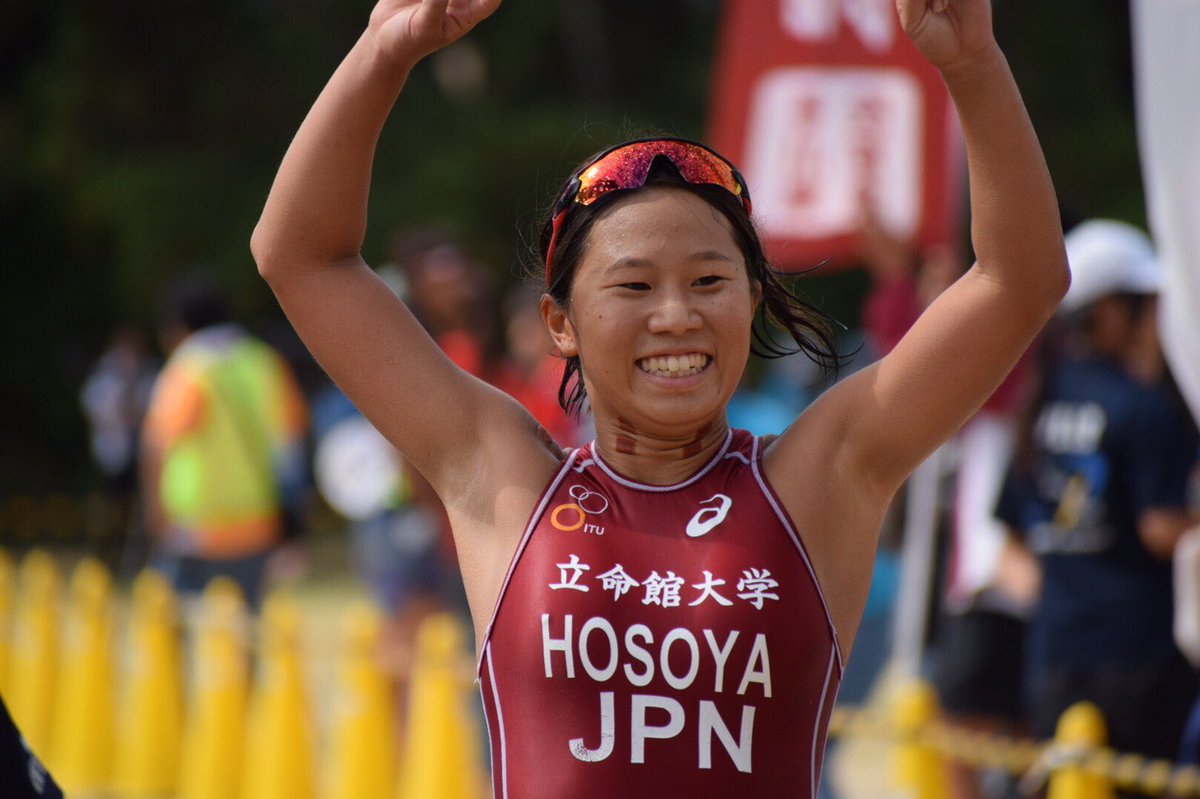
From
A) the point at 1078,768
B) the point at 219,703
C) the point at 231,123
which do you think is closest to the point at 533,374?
the point at 219,703

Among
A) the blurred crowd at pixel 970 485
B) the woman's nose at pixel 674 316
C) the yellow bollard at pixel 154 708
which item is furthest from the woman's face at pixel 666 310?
the yellow bollard at pixel 154 708

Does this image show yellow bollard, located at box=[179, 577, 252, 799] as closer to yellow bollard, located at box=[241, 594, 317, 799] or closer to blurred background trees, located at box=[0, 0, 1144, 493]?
yellow bollard, located at box=[241, 594, 317, 799]

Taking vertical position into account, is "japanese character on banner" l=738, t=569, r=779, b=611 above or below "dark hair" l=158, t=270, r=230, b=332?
below

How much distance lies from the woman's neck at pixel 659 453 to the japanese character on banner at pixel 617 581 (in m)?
0.16

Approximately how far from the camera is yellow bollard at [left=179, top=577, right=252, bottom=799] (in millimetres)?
7750

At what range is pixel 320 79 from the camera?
1861cm

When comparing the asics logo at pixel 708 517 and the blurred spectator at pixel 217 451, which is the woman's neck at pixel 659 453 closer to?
the asics logo at pixel 708 517

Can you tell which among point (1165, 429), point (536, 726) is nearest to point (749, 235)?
point (536, 726)

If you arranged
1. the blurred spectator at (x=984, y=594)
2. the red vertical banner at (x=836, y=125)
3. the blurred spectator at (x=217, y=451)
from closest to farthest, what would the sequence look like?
the blurred spectator at (x=984, y=594) < the red vertical banner at (x=836, y=125) < the blurred spectator at (x=217, y=451)

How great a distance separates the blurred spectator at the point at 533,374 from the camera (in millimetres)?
6637

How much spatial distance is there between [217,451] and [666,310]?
19.7 feet

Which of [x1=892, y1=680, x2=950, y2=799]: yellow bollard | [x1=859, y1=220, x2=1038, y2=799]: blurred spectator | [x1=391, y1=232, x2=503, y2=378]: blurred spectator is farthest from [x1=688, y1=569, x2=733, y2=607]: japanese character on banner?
[x1=391, y1=232, x2=503, y2=378]: blurred spectator

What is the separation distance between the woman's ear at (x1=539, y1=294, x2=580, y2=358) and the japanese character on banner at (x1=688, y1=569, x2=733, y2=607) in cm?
40

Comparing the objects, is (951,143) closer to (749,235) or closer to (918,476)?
(918,476)
